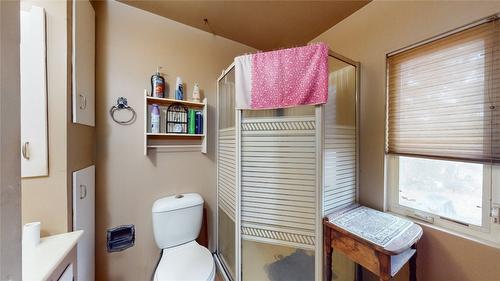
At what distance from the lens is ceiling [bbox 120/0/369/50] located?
1510 millimetres

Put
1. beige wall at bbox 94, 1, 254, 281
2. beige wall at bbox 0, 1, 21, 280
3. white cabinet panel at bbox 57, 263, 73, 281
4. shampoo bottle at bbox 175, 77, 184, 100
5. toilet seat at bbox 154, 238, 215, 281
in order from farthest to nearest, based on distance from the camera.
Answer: shampoo bottle at bbox 175, 77, 184, 100, beige wall at bbox 94, 1, 254, 281, toilet seat at bbox 154, 238, 215, 281, white cabinet panel at bbox 57, 263, 73, 281, beige wall at bbox 0, 1, 21, 280

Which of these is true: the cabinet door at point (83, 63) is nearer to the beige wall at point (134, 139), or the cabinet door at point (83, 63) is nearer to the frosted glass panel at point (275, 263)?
the beige wall at point (134, 139)

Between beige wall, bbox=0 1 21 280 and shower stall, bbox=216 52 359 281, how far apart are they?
109 cm

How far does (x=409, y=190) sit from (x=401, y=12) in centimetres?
119

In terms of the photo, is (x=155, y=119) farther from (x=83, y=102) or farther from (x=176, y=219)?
(x=176, y=219)

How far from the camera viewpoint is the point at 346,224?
1136 mm

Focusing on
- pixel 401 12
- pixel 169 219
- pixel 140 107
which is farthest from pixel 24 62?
pixel 401 12

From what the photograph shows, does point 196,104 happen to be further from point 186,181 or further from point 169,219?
point 169,219

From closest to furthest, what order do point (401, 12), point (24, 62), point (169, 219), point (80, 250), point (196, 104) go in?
1. point (24, 62)
2. point (80, 250)
3. point (401, 12)
4. point (169, 219)
5. point (196, 104)

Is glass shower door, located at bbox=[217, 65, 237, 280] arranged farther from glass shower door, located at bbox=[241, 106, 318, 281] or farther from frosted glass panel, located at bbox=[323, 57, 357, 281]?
frosted glass panel, located at bbox=[323, 57, 357, 281]

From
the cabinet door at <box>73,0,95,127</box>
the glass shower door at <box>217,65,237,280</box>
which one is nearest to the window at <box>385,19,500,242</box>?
the glass shower door at <box>217,65,237,280</box>

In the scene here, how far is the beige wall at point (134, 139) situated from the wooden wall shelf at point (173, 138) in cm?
6

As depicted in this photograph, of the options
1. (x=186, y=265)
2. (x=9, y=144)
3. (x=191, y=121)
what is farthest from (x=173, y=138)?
(x=9, y=144)

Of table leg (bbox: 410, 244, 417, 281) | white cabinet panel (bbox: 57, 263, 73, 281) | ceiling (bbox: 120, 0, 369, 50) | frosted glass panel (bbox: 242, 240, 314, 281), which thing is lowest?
frosted glass panel (bbox: 242, 240, 314, 281)
